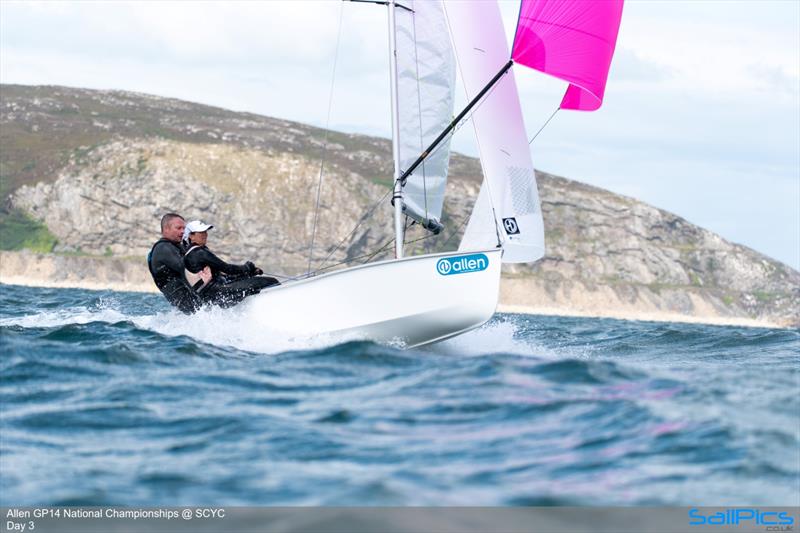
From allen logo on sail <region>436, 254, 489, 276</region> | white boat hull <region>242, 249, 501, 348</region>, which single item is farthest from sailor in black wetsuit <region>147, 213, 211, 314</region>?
allen logo on sail <region>436, 254, 489, 276</region>

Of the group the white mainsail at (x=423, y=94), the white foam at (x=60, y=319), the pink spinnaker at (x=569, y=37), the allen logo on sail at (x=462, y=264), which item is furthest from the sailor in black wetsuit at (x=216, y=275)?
the pink spinnaker at (x=569, y=37)

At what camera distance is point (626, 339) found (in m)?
20.8

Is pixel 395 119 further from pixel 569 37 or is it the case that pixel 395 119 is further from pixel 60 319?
pixel 60 319

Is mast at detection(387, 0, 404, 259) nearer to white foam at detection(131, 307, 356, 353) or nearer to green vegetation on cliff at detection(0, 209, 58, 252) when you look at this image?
white foam at detection(131, 307, 356, 353)

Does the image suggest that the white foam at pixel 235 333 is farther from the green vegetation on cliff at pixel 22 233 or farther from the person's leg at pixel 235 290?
the green vegetation on cliff at pixel 22 233

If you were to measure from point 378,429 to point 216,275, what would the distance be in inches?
263

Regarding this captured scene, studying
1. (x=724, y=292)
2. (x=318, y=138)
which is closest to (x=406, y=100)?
(x=724, y=292)

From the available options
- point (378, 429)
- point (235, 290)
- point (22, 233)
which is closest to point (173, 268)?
point (235, 290)

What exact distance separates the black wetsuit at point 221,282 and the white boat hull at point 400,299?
67 centimetres

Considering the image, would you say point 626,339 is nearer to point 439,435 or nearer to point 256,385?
point 256,385

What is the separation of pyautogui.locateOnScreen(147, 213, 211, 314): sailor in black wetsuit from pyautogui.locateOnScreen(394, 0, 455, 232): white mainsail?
373 cm

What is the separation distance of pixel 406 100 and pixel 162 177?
9147 centimetres

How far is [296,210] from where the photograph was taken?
105 metres

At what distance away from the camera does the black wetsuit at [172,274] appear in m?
13.2
